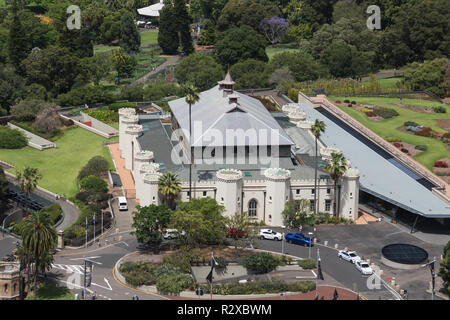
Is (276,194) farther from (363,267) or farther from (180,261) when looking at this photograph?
(180,261)

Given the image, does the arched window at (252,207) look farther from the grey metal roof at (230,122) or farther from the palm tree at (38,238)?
the palm tree at (38,238)

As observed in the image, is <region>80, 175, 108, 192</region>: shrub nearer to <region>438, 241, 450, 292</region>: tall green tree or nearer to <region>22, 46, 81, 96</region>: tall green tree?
<region>438, 241, 450, 292</region>: tall green tree

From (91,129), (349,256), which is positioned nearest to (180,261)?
(349,256)

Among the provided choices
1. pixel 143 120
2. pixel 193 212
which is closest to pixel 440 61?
pixel 143 120

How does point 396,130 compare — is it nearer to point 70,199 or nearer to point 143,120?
point 143,120

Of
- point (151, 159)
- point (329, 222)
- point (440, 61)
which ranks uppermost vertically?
point (440, 61)

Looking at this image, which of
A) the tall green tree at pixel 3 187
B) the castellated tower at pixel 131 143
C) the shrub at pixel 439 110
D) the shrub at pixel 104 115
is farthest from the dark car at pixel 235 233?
the shrub at pixel 439 110
